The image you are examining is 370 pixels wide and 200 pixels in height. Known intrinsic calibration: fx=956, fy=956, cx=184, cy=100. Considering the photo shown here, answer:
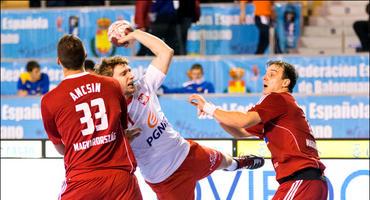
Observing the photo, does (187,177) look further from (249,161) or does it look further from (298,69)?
(298,69)

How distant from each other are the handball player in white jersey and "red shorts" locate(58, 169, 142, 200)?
2.61 feet

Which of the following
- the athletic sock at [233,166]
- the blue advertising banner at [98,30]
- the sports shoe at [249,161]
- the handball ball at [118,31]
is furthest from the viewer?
the blue advertising banner at [98,30]

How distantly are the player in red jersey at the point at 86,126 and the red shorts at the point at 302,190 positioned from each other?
1.27m

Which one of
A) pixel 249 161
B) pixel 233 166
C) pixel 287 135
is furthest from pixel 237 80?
pixel 287 135

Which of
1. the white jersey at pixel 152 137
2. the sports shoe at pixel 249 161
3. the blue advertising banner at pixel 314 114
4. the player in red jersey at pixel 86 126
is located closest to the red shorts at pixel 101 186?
the player in red jersey at pixel 86 126

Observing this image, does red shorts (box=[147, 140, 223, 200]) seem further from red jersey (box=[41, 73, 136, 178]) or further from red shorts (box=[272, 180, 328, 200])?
red jersey (box=[41, 73, 136, 178])

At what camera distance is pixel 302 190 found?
24.6 ft

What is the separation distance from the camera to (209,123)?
14.5 metres

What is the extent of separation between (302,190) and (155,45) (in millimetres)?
1693

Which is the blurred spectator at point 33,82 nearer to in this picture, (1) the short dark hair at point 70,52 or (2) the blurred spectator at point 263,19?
(2) the blurred spectator at point 263,19

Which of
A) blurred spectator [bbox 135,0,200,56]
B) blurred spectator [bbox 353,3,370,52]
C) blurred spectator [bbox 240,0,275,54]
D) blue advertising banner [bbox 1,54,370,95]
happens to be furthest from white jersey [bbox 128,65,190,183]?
blurred spectator [bbox 353,3,370,52]

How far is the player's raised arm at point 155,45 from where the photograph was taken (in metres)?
7.80

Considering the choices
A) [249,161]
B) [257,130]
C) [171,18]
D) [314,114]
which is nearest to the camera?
[257,130]

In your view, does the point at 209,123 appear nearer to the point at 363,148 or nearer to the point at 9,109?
the point at 9,109
